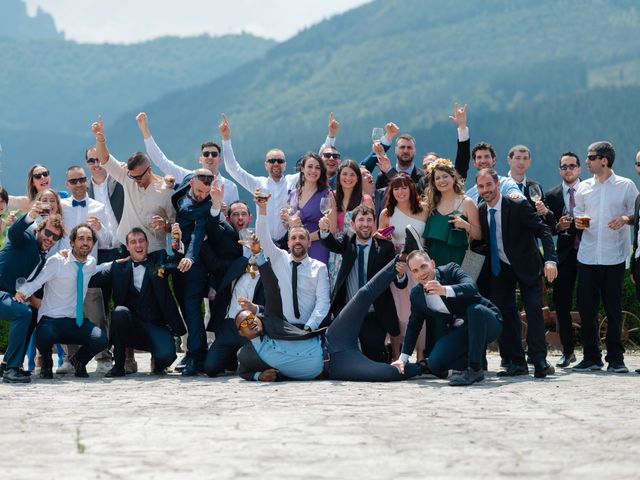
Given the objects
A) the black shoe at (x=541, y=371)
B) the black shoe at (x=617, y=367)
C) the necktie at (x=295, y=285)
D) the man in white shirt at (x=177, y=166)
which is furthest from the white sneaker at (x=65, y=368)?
the black shoe at (x=617, y=367)

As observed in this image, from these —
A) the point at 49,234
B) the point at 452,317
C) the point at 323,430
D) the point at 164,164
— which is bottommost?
the point at 323,430

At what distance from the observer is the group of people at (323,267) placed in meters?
9.27

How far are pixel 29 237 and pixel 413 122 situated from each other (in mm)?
158265

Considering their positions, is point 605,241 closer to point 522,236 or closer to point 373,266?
point 522,236

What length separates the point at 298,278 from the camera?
9.48m

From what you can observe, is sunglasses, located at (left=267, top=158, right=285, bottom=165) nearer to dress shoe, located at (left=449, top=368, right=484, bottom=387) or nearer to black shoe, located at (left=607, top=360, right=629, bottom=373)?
dress shoe, located at (left=449, top=368, right=484, bottom=387)

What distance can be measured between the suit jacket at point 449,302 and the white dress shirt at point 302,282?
714 mm

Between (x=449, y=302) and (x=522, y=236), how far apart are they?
95 cm

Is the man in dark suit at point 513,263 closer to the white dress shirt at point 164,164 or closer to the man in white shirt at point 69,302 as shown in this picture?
the white dress shirt at point 164,164

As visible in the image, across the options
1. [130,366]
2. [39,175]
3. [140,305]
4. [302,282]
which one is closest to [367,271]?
[302,282]

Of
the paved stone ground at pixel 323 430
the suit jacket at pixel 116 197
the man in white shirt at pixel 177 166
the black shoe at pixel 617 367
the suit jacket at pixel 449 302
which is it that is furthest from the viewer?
the suit jacket at pixel 116 197

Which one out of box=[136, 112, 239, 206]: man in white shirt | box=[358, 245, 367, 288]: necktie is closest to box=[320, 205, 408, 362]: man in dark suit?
box=[358, 245, 367, 288]: necktie

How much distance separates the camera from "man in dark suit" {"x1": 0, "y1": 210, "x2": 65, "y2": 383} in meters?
9.54

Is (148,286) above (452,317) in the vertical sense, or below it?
above
